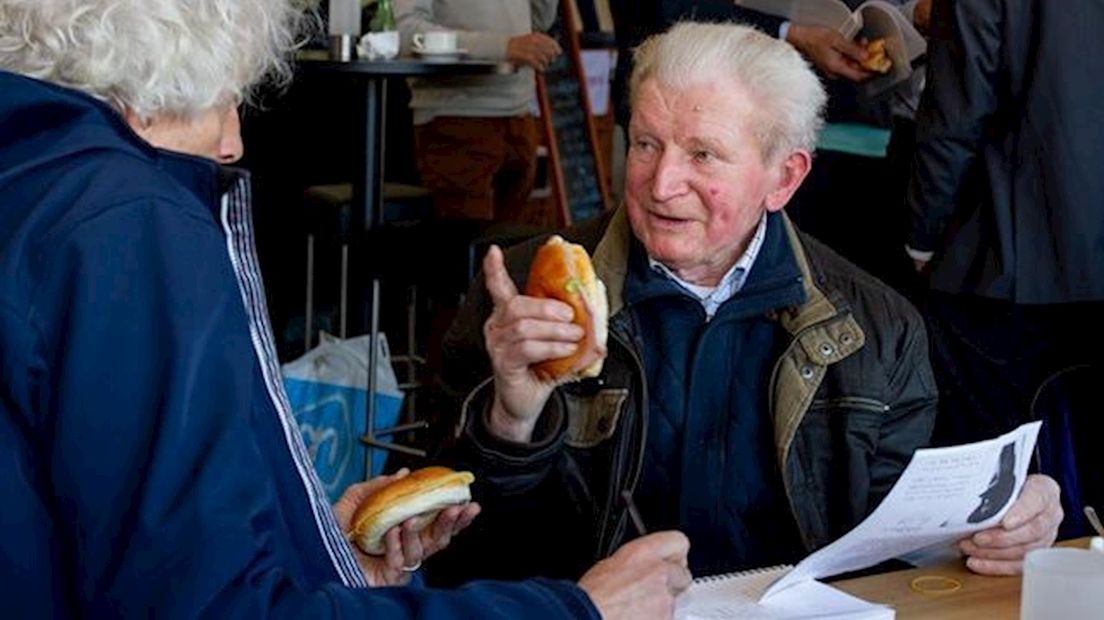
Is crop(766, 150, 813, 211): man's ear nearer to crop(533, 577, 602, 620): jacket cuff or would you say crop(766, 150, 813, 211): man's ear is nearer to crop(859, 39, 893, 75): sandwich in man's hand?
crop(533, 577, 602, 620): jacket cuff

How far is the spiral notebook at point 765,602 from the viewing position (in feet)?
6.91

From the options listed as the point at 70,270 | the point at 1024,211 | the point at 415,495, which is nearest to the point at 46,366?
the point at 70,270

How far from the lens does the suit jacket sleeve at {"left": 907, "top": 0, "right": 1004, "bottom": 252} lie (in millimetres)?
4121

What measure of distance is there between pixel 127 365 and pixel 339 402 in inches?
140

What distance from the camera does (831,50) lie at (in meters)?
4.58

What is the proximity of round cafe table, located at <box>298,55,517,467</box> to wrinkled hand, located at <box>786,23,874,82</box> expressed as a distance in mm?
1059

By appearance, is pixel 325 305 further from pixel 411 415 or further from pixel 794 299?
pixel 794 299

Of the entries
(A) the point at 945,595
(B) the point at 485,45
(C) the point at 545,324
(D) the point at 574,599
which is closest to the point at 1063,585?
(A) the point at 945,595

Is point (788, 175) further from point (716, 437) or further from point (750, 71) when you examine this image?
point (716, 437)

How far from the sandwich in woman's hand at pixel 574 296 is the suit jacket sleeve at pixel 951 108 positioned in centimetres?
202

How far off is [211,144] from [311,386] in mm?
3233

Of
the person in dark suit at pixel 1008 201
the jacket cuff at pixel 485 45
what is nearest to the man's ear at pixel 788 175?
the person in dark suit at pixel 1008 201

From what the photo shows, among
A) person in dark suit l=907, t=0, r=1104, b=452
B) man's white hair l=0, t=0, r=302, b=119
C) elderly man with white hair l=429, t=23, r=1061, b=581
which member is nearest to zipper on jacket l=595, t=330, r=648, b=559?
elderly man with white hair l=429, t=23, r=1061, b=581

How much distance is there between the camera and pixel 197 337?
1485 millimetres
